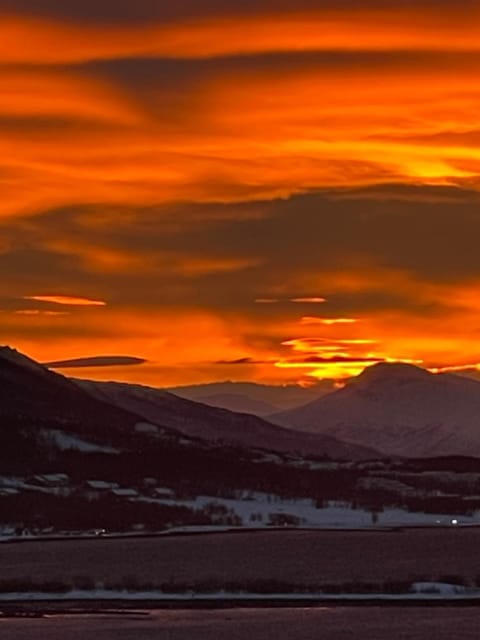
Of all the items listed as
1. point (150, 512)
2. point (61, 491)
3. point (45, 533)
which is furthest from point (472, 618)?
point (61, 491)

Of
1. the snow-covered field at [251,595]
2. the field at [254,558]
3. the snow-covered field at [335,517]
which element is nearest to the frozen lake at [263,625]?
the snow-covered field at [251,595]

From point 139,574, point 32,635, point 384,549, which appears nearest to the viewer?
point 32,635

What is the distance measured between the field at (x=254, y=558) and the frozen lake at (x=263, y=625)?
14504mm

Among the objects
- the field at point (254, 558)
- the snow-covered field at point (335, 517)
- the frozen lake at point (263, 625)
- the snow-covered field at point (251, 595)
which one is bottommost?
the frozen lake at point (263, 625)

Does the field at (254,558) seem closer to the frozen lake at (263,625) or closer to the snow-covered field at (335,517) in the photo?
the frozen lake at (263,625)

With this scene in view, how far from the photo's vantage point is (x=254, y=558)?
121 meters

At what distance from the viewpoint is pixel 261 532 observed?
163875 mm

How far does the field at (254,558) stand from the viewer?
10112cm

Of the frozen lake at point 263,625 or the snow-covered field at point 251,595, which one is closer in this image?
the frozen lake at point 263,625

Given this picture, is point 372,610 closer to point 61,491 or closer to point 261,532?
point 261,532

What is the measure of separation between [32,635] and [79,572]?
3534cm

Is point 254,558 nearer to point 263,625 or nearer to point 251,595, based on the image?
point 251,595

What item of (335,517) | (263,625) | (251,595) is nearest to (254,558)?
(251,595)

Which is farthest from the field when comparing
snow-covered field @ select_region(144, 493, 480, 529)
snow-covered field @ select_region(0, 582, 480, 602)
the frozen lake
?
snow-covered field @ select_region(144, 493, 480, 529)
